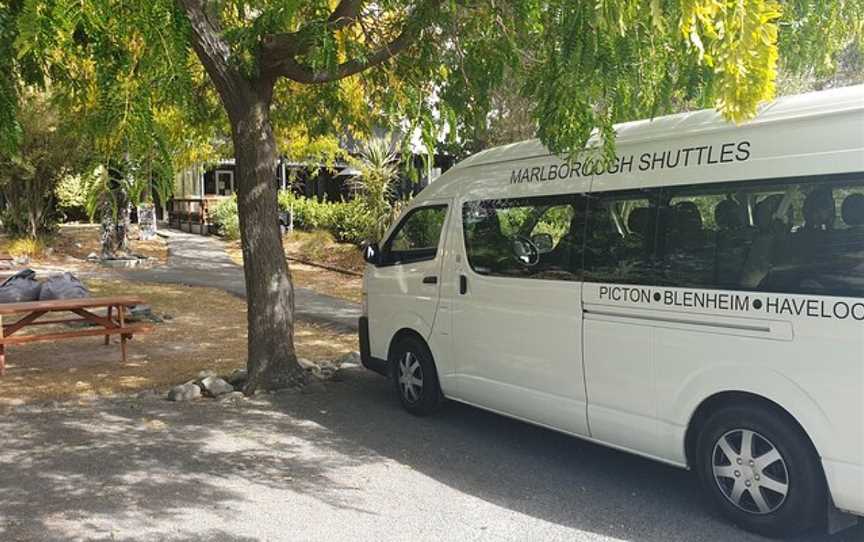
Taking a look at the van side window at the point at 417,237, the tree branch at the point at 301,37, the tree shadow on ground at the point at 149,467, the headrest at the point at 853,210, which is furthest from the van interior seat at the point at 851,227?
the tree branch at the point at 301,37

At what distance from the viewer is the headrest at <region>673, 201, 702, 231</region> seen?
4383 mm

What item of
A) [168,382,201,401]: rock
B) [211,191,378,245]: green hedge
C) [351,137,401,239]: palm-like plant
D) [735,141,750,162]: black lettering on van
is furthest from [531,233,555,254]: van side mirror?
[211,191,378,245]: green hedge

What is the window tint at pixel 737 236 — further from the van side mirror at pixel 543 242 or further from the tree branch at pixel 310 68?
the tree branch at pixel 310 68

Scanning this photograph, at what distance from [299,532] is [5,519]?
1778mm

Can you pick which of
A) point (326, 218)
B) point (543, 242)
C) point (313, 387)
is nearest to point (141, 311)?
point (313, 387)

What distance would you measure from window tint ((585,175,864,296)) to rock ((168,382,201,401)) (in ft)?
14.0

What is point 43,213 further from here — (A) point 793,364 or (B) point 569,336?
(A) point 793,364

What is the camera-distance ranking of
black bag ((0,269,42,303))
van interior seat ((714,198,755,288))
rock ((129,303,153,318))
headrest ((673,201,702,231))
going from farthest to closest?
rock ((129,303,153,318)) < black bag ((0,269,42,303)) < headrest ((673,201,702,231)) < van interior seat ((714,198,755,288))

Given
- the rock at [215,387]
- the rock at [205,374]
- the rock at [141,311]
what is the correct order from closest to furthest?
1. the rock at [215,387]
2. the rock at [205,374]
3. the rock at [141,311]

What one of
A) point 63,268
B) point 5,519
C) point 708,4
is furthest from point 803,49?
point 63,268

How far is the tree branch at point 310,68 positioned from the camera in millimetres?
6734

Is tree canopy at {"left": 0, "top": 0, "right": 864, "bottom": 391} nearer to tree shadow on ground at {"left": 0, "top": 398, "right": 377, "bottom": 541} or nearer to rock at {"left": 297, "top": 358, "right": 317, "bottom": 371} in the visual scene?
rock at {"left": 297, "top": 358, "right": 317, "bottom": 371}

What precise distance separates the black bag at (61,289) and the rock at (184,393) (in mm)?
4930

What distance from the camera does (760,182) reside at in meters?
4.04
